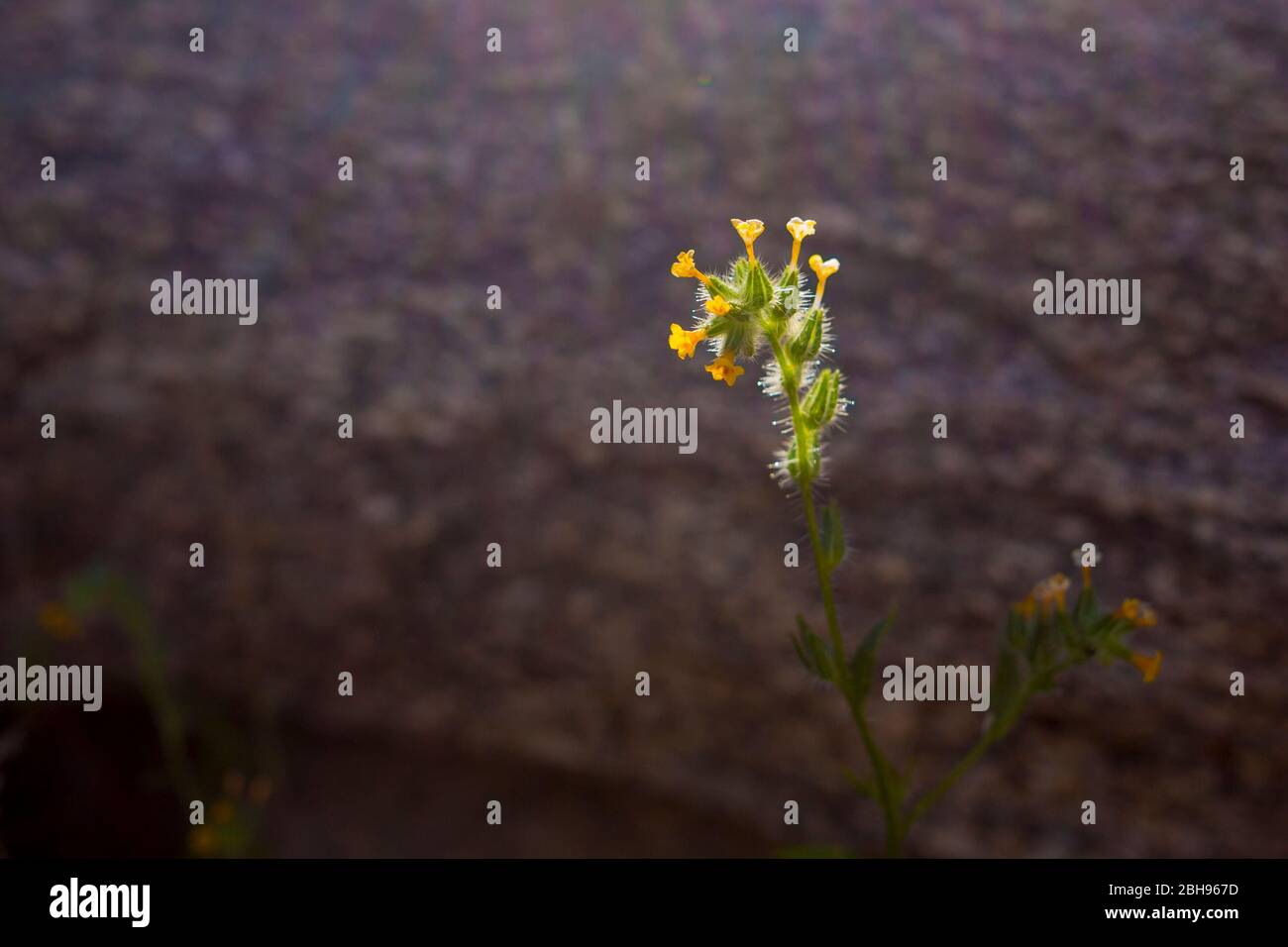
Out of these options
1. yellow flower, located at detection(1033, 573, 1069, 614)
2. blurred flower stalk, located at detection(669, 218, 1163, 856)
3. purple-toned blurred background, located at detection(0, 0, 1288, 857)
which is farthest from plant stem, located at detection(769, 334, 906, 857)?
purple-toned blurred background, located at detection(0, 0, 1288, 857)

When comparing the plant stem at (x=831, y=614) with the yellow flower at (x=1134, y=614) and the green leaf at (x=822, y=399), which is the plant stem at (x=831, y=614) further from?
the yellow flower at (x=1134, y=614)

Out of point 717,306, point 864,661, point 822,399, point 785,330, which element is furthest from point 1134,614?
point 717,306

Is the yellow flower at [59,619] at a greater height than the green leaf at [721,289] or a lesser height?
lesser

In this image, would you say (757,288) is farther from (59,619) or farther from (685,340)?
(59,619)

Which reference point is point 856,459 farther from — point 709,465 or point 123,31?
point 123,31

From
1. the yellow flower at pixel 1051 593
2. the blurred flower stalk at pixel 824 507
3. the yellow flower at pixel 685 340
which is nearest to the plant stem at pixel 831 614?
the blurred flower stalk at pixel 824 507
